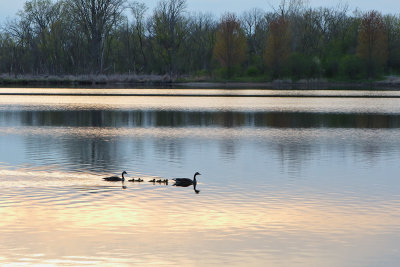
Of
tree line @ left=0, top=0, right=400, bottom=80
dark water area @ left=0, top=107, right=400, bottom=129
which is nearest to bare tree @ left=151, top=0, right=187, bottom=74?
tree line @ left=0, top=0, right=400, bottom=80

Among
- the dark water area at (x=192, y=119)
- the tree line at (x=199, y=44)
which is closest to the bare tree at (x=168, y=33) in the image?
the tree line at (x=199, y=44)

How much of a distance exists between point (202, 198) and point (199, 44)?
4597 inches

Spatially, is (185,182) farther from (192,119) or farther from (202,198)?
(192,119)

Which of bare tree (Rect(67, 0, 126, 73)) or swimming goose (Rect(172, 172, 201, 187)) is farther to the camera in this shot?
bare tree (Rect(67, 0, 126, 73))

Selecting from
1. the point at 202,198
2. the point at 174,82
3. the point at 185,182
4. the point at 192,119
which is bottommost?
the point at 202,198

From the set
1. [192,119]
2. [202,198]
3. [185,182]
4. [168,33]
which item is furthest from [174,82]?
[202,198]

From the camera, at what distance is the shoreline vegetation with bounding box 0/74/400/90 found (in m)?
114

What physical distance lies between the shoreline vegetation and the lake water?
7511 cm

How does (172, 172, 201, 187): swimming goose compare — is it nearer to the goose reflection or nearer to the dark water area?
the goose reflection

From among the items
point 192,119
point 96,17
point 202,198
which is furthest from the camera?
point 96,17

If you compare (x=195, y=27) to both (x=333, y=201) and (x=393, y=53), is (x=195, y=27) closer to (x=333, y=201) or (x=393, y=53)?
(x=393, y=53)

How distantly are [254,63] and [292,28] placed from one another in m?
10.5

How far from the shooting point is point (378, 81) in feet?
379

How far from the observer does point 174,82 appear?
12219cm
